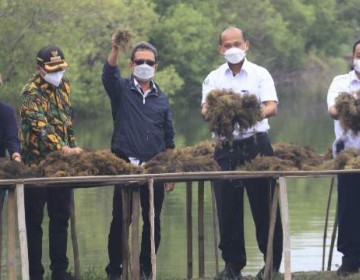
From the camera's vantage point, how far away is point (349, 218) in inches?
513

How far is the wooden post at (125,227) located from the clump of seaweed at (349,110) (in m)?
2.02

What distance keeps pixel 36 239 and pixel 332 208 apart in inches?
438

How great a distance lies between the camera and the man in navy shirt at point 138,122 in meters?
12.7

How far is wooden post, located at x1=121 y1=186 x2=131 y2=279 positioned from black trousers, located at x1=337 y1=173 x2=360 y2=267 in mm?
1983

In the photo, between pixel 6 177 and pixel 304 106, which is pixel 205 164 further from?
pixel 304 106

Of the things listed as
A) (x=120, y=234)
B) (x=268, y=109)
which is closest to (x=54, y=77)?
(x=120, y=234)

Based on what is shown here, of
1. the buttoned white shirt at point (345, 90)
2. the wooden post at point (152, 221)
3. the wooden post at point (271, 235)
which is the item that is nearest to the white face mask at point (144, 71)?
the wooden post at point (152, 221)

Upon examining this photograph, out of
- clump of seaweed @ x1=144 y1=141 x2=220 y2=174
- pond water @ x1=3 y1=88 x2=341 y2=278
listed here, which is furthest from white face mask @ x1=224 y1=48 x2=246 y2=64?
pond water @ x1=3 y1=88 x2=341 y2=278

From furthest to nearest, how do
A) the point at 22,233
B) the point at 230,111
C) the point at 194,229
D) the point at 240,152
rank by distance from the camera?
the point at 194,229 → the point at 240,152 → the point at 230,111 → the point at 22,233

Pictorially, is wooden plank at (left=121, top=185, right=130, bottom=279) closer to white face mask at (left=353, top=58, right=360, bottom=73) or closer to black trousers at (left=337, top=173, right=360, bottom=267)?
black trousers at (left=337, top=173, right=360, bottom=267)

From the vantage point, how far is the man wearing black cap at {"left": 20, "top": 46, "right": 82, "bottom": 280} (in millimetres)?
12297

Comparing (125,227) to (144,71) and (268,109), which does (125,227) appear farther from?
(268,109)

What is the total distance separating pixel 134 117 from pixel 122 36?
929mm

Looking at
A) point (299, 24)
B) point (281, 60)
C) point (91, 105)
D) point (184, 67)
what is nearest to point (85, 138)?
point (91, 105)
